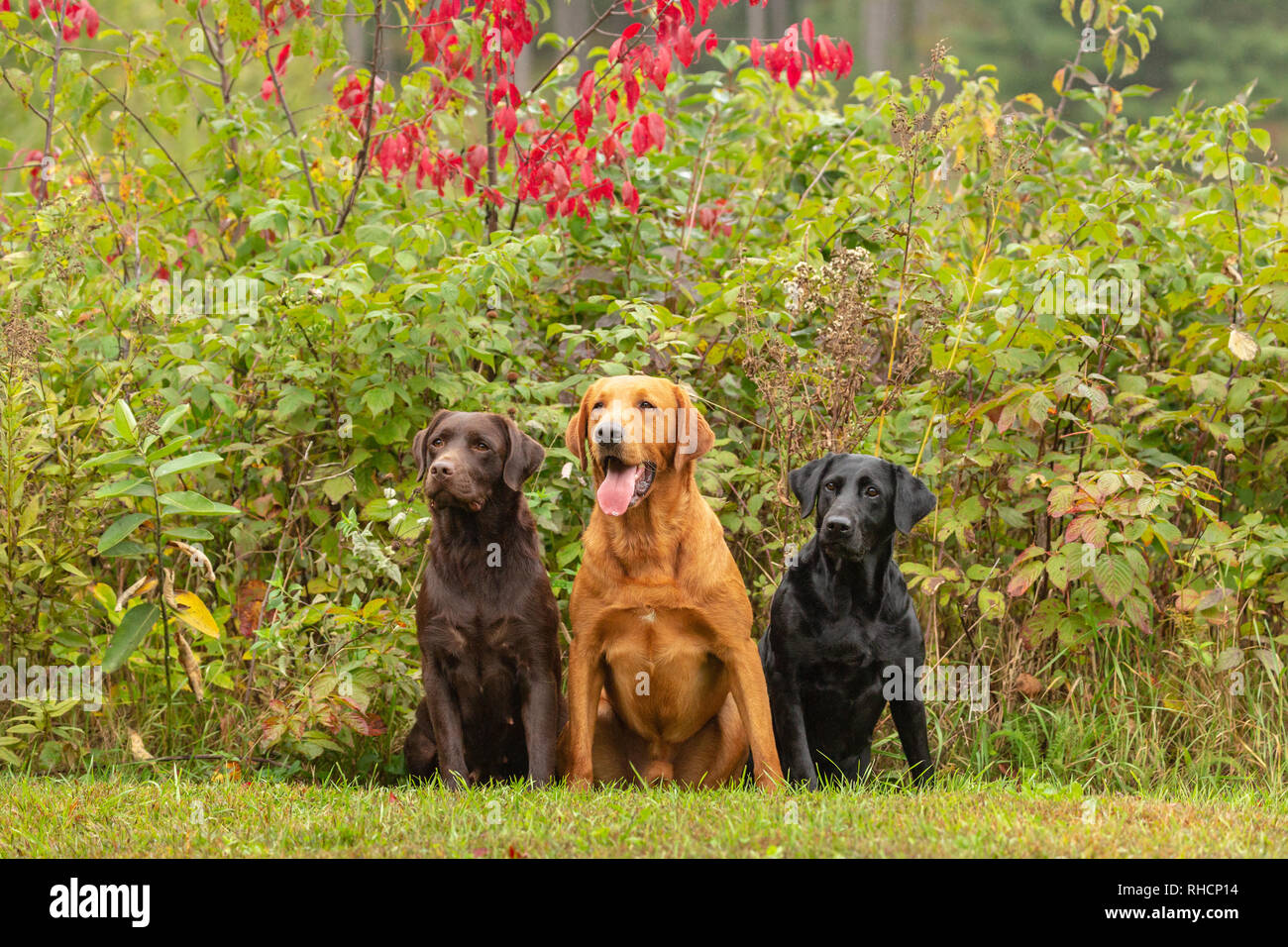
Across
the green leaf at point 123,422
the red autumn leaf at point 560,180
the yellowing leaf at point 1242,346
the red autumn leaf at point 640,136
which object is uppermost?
the red autumn leaf at point 640,136

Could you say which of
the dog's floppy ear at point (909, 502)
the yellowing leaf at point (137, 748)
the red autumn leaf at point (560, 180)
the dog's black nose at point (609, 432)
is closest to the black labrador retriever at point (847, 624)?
the dog's floppy ear at point (909, 502)

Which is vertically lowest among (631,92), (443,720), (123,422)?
(443,720)

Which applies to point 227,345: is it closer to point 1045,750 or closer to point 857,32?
point 1045,750

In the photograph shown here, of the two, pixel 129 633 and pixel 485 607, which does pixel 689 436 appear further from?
pixel 129 633

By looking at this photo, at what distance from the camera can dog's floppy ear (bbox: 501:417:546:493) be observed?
4680 millimetres

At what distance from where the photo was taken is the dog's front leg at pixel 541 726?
463cm

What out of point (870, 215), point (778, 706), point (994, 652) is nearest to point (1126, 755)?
point (994, 652)

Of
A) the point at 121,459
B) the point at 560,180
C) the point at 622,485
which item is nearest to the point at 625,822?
the point at 622,485

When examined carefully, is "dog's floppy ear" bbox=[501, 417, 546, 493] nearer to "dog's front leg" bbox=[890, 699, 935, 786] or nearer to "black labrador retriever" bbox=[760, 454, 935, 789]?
"black labrador retriever" bbox=[760, 454, 935, 789]

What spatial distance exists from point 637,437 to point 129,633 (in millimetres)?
2076

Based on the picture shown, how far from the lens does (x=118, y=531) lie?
15.1 ft

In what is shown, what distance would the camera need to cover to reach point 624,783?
490 cm

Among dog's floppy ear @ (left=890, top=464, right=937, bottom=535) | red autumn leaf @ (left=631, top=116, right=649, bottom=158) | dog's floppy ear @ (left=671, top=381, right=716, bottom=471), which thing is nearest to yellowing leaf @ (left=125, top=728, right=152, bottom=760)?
dog's floppy ear @ (left=671, top=381, right=716, bottom=471)

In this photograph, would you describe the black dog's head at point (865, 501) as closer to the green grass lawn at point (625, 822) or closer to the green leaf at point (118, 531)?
the green grass lawn at point (625, 822)
